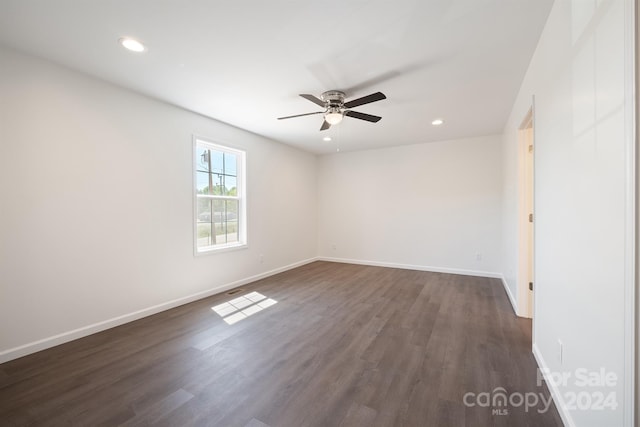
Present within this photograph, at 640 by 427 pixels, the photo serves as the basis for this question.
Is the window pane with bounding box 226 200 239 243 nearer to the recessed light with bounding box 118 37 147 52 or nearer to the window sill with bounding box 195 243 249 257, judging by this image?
the window sill with bounding box 195 243 249 257

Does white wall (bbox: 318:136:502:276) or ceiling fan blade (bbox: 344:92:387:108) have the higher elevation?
ceiling fan blade (bbox: 344:92:387:108)

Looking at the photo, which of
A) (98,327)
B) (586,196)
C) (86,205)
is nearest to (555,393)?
(586,196)

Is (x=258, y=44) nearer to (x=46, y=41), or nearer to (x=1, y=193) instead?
(x=46, y=41)

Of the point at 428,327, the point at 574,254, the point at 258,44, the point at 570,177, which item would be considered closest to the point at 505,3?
the point at 570,177

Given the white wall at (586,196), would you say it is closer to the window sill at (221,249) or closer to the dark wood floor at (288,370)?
the dark wood floor at (288,370)

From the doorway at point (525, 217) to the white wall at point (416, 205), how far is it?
75.1 inches

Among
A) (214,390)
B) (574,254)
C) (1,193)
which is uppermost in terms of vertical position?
(1,193)

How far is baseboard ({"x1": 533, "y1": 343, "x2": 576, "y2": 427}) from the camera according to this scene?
4.67 ft

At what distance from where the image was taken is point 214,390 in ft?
5.85

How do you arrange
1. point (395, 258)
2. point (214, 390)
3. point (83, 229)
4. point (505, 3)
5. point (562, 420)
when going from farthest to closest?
point (395, 258) → point (83, 229) → point (214, 390) → point (505, 3) → point (562, 420)

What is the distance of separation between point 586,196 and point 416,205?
4.06 m

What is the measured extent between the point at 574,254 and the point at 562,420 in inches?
39.9

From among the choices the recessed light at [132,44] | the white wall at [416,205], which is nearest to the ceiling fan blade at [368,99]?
the recessed light at [132,44]

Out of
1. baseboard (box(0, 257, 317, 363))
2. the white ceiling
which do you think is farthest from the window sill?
the white ceiling
